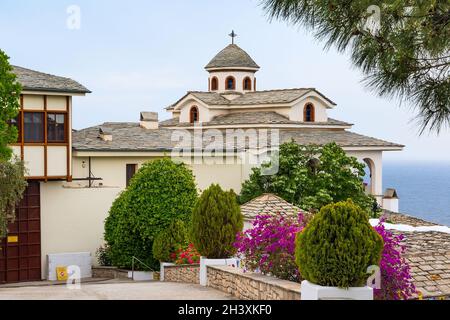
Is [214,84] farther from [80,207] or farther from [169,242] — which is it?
[169,242]

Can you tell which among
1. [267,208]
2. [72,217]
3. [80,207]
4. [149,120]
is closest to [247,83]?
[149,120]

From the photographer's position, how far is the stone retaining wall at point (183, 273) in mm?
19766

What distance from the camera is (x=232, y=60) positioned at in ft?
176

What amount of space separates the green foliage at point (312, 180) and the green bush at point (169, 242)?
7891mm

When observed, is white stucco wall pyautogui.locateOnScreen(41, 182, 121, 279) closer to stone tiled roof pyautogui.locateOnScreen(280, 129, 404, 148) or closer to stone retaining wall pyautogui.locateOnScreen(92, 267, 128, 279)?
stone retaining wall pyautogui.locateOnScreen(92, 267, 128, 279)

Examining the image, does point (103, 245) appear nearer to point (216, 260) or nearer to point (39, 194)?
point (39, 194)

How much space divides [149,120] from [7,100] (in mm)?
13230

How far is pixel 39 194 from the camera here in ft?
100

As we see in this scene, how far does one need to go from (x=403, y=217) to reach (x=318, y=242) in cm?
2551

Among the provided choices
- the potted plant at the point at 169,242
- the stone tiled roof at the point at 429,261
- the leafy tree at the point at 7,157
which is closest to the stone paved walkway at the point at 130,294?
the stone tiled roof at the point at 429,261

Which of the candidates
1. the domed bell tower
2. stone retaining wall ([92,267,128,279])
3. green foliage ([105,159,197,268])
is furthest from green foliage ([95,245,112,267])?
the domed bell tower

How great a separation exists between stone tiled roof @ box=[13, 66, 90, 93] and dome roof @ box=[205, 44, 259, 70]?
75.5 ft

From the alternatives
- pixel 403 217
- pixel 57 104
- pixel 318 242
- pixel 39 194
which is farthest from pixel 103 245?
pixel 318 242

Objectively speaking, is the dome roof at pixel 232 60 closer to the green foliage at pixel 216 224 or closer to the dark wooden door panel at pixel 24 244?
the dark wooden door panel at pixel 24 244
